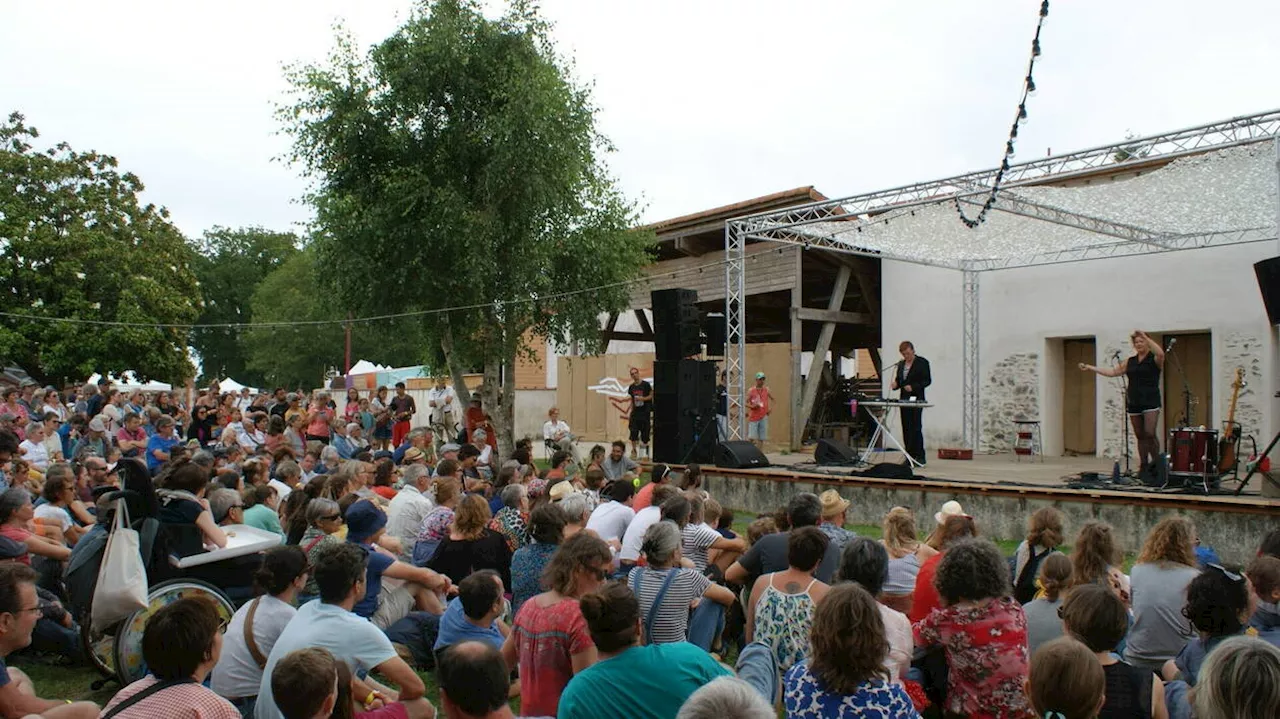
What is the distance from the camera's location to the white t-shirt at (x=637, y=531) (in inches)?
206

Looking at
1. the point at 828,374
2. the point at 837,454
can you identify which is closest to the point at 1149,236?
the point at 837,454

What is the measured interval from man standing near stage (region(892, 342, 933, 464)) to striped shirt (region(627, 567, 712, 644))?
23.6 ft

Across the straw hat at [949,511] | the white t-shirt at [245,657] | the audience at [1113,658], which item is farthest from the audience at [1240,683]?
the white t-shirt at [245,657]

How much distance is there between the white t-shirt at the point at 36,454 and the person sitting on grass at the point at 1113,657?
30.5ft

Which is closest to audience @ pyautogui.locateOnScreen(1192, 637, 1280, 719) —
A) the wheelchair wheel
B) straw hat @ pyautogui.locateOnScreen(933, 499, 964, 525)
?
straw hat @ pyautogui.locateOnScreen(933, 499, 964, 525)

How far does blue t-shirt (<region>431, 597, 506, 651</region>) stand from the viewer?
3.67 metres

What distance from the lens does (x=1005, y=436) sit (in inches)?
596

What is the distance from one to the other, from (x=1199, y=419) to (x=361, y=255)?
12451 mm

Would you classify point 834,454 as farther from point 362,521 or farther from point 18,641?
point 18,641

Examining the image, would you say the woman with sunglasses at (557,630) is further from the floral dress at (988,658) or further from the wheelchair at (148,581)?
the wheelchair at (148,581)

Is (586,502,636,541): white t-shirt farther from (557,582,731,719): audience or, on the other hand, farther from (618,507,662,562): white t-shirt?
(557,582,731,719): audience

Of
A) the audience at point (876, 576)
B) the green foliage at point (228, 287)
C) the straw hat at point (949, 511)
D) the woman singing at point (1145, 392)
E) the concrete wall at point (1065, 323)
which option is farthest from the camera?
the green foliage at point (228, 287)

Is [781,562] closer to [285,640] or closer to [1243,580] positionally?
[1243,580]

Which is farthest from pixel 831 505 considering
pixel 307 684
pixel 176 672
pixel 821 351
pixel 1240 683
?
pixel 821 351
